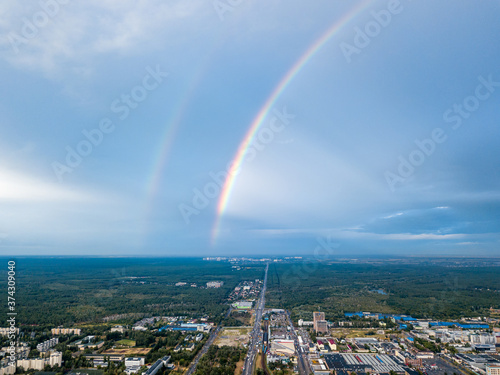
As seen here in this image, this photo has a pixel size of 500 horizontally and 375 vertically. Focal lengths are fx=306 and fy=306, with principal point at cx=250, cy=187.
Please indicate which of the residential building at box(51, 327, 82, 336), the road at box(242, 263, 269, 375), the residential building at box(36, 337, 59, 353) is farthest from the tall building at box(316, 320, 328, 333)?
the residential building at box(36, 337, 59, 353)

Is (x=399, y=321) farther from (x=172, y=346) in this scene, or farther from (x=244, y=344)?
(x=172, y=346)

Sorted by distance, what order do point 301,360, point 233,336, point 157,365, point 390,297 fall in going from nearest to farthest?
point 157,365 → point 301,360 → point 233,336 → point 390,297

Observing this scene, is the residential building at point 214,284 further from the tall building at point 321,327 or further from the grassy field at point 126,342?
the grassy field at point 126,342

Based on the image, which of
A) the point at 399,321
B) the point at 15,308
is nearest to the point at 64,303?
the point at 15,308

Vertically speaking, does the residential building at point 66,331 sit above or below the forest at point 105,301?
above

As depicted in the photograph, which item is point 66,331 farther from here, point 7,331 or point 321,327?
point 321,327

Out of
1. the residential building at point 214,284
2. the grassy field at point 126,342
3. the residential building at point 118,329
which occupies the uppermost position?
the residential building at point 118,329

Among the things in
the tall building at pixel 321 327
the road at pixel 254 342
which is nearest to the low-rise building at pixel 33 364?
the road at pixel 254 342

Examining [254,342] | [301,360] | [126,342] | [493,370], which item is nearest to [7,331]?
[126,342]
